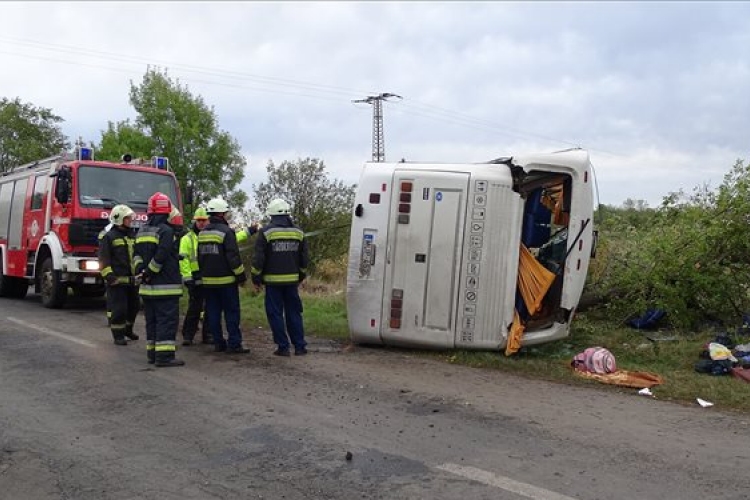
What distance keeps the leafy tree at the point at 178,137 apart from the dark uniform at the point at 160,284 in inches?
798

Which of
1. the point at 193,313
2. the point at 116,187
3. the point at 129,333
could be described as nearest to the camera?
the point at 193,313

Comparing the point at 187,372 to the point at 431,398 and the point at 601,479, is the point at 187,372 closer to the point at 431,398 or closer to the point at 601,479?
the point at 431,398

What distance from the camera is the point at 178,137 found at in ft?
91.1

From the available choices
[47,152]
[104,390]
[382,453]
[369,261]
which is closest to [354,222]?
[369,261]

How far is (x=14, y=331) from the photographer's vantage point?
9.52 metres

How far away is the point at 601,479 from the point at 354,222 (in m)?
4.80

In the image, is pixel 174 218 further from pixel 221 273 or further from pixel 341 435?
pixel 341 435

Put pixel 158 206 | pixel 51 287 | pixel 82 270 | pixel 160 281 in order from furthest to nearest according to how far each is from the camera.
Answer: pixel 51 287 → pixel 82 270 → pixel 158 206 → pixel 160 281

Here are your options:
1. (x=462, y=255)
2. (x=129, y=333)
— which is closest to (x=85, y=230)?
(x=129, y=333)

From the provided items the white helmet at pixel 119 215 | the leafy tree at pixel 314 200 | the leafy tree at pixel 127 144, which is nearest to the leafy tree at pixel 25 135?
the leafy tree at pixel 127 144

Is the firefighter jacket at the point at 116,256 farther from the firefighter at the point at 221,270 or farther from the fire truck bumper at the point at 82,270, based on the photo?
the fire truck bumper at the point at 82,270

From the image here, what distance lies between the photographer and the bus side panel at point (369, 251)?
809cm

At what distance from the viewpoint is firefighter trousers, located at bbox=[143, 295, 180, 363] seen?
737 cm

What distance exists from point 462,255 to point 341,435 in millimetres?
3386
